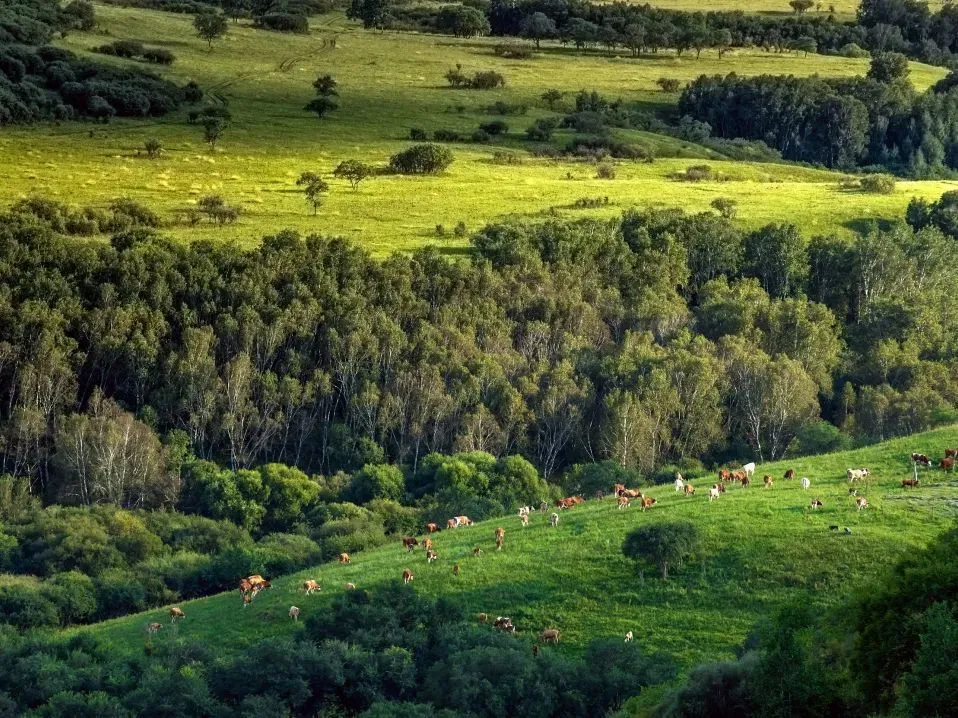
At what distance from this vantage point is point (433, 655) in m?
43.6

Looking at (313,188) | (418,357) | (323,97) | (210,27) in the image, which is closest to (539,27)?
(210,27)

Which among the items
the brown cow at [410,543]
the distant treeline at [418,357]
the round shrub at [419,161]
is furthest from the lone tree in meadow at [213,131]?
the brown cow at [410,543]

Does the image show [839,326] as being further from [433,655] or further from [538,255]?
[433,655]

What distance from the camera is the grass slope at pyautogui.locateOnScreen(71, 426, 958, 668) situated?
4584 cm

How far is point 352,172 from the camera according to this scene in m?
114

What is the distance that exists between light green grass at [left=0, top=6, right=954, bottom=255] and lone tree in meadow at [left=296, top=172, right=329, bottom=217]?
0.86 m

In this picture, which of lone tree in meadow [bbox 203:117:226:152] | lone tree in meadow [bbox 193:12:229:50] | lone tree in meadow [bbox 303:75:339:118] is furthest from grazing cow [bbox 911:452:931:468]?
lone tree in meadow [bbox 193:12:229:50]

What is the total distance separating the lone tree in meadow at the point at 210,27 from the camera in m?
171

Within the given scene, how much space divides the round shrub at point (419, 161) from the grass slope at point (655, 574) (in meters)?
67.4

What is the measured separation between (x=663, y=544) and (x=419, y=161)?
3006 inches

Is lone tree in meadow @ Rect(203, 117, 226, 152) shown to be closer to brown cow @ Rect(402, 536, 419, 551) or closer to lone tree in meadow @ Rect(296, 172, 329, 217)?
lone tree in meadow @ Rect(296, 172, 329, 217)

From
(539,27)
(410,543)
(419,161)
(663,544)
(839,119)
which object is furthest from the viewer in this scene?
(539,27)

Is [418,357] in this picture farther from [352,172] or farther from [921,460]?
[352,172]

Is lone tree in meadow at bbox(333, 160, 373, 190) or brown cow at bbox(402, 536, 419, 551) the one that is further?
lone tree in meadow at bbox(333, 160, 373, 190)
